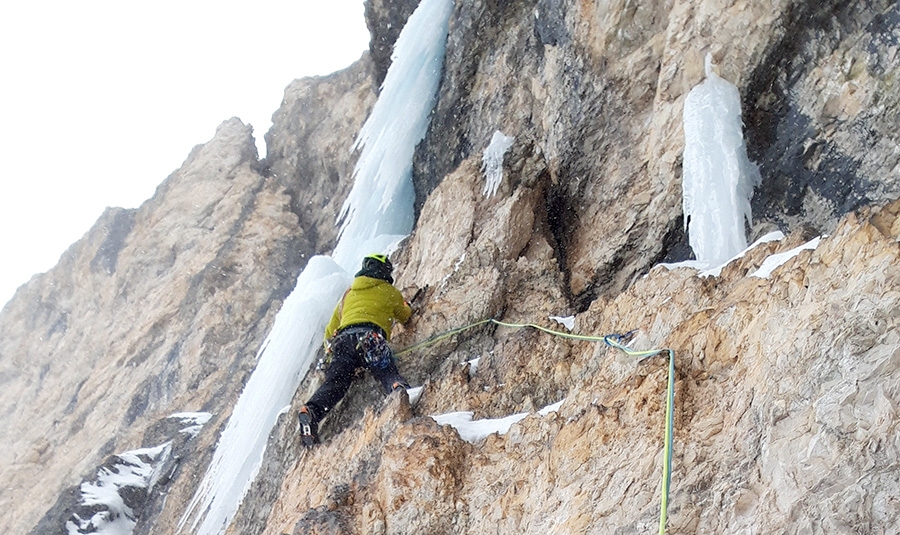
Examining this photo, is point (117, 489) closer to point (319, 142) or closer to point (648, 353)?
point (319, 142)

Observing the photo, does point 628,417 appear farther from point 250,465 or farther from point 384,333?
Answer: point 250,465

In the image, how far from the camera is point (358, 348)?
5.41 m

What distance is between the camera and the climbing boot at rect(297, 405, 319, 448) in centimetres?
521

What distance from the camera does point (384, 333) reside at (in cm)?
557

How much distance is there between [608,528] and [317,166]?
11.8 metres

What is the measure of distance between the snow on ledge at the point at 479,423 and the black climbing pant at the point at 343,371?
0.88m

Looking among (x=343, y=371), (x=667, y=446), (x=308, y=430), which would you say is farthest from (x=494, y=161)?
(x=667, y=446)

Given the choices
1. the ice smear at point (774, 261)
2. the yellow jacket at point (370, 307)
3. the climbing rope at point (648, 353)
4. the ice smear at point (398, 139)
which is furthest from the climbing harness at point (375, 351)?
the ice smear at point (398, 139)

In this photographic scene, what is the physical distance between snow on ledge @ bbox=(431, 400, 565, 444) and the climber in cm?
62

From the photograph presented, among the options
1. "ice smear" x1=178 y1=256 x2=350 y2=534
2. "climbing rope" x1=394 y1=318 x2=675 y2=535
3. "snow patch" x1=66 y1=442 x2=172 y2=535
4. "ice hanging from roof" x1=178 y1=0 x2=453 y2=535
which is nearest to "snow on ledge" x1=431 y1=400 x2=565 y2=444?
"climbing rope" x1=394 y1=318 x2=675 y2=535

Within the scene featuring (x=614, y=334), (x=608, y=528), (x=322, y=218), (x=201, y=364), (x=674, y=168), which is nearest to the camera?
(x=608, y=528)

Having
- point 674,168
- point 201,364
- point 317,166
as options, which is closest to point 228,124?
point 317,166

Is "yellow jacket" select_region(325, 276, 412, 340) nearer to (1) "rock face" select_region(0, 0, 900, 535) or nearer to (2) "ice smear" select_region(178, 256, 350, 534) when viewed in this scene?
(1) "rock face" select_region(0, 0, 900, 535)

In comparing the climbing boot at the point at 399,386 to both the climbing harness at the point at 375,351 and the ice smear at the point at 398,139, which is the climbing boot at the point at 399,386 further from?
the ice smear at the point at 398,139
